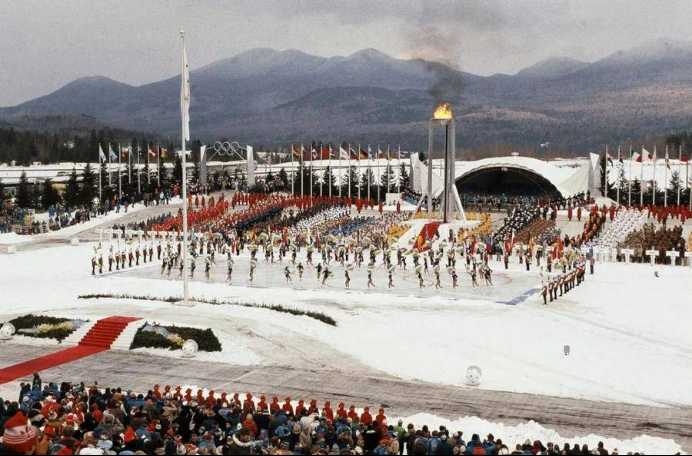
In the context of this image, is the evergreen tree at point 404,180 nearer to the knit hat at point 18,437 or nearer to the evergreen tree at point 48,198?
the evergreen tree at point 48,198

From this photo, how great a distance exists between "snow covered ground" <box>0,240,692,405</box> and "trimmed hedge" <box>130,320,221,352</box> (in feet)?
3.13

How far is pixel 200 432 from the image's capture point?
15414 mm

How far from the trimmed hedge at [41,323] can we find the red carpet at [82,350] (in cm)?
93

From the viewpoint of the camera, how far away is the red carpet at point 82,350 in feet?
84.4

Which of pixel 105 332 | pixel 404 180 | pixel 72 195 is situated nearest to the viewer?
pixel 105 332

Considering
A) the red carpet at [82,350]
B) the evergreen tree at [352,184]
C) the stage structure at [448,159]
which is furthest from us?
the evergreen tree at [352,184]

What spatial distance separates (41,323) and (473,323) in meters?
16.5

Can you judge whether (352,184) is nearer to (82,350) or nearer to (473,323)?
(473,323)

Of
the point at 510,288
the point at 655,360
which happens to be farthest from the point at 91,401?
the point at 510,288

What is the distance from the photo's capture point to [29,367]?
26266mm

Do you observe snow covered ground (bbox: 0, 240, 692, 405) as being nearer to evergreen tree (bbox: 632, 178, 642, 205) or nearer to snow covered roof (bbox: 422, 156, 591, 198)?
evergreen tree (bbox: 632, 178, 642, 205)

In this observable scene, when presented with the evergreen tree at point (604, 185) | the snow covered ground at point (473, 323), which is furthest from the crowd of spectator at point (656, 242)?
the evergreen tree at point (604, 185)

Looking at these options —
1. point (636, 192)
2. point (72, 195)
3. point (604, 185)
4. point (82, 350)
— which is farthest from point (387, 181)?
point (82, 350)

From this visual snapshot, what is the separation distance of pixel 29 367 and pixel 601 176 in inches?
2982
